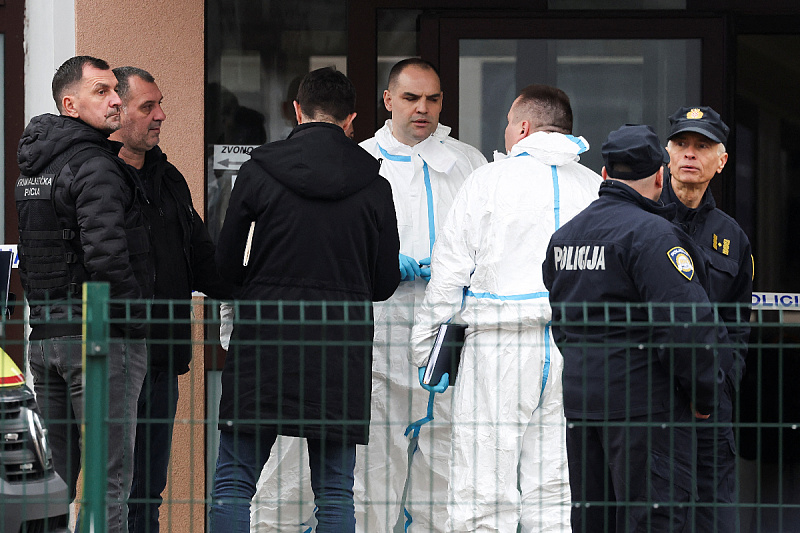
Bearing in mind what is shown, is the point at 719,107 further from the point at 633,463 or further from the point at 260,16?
the point at 633,463

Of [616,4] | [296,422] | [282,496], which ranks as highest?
[616,4]

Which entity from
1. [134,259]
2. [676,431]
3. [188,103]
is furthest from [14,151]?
[676,431]

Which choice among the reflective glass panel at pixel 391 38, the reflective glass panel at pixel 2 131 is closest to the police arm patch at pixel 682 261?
the reflective glass panel at pixel 391 38

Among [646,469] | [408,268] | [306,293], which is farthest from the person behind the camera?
[408,268]

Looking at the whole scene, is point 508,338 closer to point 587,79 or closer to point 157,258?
point 157,258

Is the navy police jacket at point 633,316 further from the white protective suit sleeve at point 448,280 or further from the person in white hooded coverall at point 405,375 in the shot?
the person in white hooded coverall at point 405,375

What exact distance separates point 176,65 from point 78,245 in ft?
6.29

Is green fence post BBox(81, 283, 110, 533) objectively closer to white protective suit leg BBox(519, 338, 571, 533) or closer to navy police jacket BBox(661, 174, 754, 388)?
white protective suit leg BBox(519, 338, 571, 533)

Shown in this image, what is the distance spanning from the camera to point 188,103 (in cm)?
647

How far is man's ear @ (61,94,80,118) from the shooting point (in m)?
4.97

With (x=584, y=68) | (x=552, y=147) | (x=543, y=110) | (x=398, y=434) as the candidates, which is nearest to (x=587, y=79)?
(x=584, y=68)

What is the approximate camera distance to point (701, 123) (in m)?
5.01

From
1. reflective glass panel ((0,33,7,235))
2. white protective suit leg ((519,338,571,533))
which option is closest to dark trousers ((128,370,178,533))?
white protective suit leg ((519,338,571,533))

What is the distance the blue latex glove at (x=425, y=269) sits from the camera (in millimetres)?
5641
